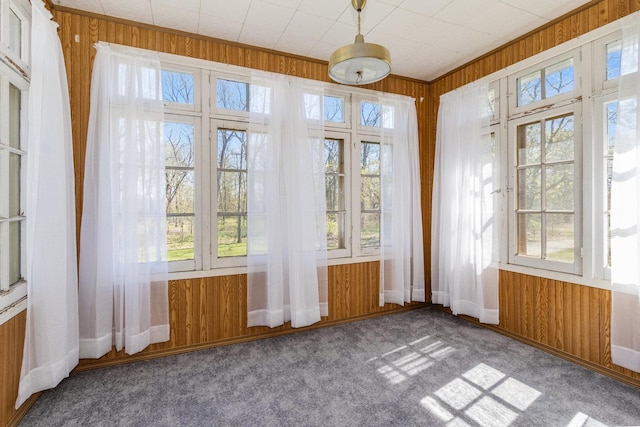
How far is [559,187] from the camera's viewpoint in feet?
8.82

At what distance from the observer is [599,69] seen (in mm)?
2400

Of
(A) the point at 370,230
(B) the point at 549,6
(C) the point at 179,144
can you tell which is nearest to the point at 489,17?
(B) the point at 549,6

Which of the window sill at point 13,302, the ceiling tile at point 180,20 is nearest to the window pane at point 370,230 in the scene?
the ceiling tile at point 180,20

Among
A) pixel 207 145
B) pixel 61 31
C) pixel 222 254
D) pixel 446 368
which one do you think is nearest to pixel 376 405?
pixel 446 368

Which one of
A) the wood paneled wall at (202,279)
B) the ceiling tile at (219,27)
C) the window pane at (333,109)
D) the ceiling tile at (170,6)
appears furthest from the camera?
the window pane at (333,109)

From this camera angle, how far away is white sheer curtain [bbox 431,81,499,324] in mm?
3156

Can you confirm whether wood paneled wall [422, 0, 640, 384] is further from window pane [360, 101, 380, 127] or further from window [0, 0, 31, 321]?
window [0, 0, 31, 321]

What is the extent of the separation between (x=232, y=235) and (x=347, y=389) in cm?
166

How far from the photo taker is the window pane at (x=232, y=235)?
2916mm

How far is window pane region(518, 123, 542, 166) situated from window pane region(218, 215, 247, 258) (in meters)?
2.75

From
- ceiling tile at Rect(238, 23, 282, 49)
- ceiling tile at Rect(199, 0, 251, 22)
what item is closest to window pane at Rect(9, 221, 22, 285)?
ceiling tile at Rect(199, 0, 251, 22)

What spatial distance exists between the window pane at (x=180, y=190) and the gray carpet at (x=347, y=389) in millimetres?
1301

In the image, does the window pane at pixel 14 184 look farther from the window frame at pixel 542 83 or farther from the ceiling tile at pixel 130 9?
the window frame at pixel 542 83

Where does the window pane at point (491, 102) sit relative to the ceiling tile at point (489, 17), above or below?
below
